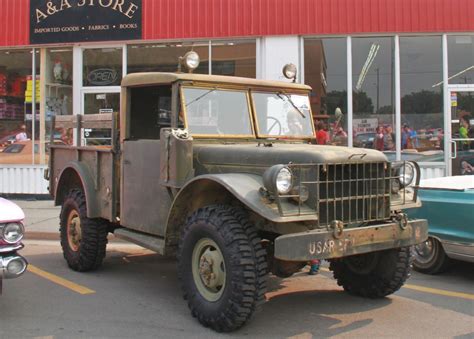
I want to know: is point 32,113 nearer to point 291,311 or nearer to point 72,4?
point 72,4

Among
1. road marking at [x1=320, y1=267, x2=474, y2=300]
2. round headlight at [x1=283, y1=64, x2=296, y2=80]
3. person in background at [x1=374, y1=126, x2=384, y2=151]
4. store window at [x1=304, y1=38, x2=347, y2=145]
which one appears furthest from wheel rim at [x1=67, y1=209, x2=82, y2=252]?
person in background at [x1=374, y1=126, x2=384, y2=151]

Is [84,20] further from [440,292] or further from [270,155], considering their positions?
[440,292]

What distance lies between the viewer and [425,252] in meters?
6.27

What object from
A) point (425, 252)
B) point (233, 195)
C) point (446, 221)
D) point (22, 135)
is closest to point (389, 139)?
point (425, 252)

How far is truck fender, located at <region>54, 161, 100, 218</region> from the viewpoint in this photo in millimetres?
6078

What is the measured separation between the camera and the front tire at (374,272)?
4.93 metres

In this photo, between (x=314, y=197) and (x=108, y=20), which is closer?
(x=314, y=197)

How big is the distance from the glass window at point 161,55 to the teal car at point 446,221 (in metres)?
7.34

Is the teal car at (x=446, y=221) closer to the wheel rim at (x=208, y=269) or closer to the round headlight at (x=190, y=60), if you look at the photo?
the wheel rim at (x=208, y=269)

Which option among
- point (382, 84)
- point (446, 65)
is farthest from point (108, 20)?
point (446, 65)

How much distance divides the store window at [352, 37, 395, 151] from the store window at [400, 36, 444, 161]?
27 centimetres

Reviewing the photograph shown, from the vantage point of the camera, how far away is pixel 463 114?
37.4 ft

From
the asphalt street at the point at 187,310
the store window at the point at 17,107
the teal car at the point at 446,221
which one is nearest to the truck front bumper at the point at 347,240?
the asphalt street at the point at 187,310

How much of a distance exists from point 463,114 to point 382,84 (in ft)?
5.90
